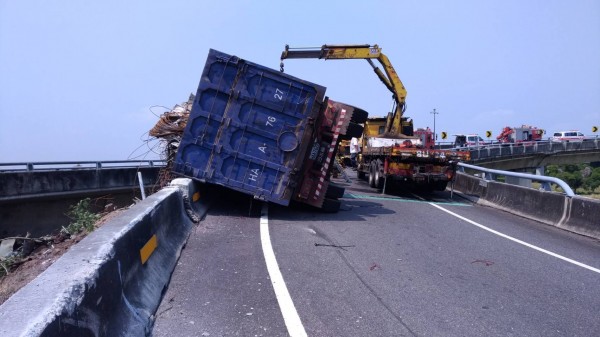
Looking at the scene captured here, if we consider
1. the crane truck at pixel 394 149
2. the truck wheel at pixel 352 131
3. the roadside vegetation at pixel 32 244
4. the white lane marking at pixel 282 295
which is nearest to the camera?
the white lane marking at pixel 282 295

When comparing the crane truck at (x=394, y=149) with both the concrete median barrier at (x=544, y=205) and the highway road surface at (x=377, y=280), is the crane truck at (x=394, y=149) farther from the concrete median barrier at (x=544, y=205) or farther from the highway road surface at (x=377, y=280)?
the highway road surface at (x=377, y=280)

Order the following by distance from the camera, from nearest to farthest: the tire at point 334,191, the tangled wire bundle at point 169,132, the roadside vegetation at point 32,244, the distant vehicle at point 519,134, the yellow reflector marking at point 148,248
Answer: the yellow reflector marking at point 148,248 → the roadside vegetation at point 32,244 → the tangled wire bundle at point 169,132 → the tire at point 334,191 → the distant vehicle at point 519,134

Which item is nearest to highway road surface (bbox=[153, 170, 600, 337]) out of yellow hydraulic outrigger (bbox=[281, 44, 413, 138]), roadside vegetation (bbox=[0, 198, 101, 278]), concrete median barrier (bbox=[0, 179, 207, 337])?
concrete median barrier (bbox=[0, 179, 207, 337])

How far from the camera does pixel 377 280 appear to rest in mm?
6484

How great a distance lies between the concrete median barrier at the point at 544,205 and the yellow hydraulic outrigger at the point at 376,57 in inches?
197

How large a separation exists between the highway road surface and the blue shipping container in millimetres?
896

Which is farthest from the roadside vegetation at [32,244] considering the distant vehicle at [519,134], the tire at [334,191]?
the distant vehicle at [519,134]

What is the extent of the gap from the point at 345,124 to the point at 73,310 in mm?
9358

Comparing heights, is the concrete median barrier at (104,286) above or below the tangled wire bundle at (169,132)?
below

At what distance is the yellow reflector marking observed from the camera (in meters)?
5.35

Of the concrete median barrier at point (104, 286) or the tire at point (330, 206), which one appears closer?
the concrete median barrier at point (104, 286)

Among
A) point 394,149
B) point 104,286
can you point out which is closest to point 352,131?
point 394,149

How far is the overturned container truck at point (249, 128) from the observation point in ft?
36.1

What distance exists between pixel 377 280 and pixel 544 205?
828 centimetres
